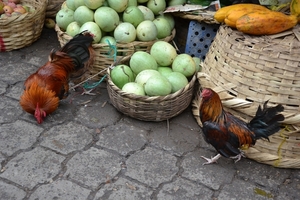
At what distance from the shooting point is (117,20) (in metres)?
3.81

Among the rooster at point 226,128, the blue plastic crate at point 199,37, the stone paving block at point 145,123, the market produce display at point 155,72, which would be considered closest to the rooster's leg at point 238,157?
the rooster at point 226,128

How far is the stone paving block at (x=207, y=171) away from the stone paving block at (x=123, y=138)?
428 millimetres

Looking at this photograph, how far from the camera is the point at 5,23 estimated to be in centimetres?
416

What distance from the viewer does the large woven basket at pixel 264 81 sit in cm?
294

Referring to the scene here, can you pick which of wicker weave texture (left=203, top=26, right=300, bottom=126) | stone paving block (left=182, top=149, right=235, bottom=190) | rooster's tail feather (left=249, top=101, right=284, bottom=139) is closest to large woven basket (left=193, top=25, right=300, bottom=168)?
wicker weave texture (left=203, top=26, right=300, bottom=126)

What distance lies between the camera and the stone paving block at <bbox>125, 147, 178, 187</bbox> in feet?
9.95

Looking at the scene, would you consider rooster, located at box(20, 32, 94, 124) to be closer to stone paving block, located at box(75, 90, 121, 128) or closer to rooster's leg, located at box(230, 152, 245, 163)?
stone paving block, located at box(75, 90, 121, 128)

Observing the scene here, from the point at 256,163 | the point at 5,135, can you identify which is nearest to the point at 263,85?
→ the point at 256,163

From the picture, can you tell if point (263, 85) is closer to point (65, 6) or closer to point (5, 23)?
point (65, 6)

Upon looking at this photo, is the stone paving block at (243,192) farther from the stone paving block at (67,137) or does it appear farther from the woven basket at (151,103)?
the stone paving block at (67,137)

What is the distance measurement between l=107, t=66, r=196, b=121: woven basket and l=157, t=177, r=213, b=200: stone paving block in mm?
670

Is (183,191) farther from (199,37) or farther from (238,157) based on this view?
(199,37)

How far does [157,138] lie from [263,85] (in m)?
0.99

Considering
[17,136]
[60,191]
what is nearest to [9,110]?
[17,136]
